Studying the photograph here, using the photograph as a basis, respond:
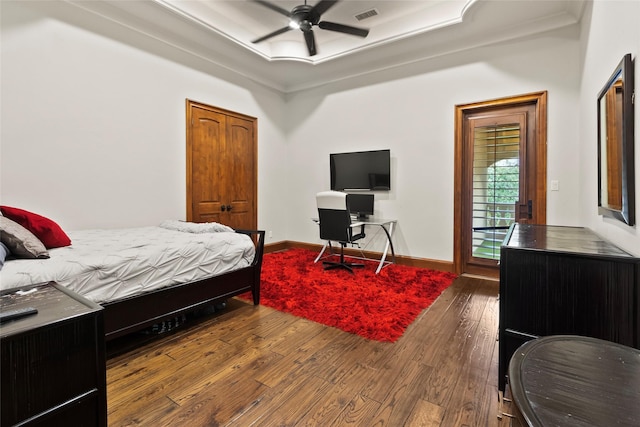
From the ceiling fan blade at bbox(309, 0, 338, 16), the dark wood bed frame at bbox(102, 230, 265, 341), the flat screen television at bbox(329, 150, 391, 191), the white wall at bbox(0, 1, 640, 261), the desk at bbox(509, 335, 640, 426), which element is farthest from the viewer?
the flat screen television at bbox(329, 150, 391, 191)

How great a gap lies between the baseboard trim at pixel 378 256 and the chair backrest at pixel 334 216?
111 cm

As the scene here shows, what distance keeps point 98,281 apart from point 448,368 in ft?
7.33

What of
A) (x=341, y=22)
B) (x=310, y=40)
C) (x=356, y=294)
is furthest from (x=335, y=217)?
(x=341, y=22)

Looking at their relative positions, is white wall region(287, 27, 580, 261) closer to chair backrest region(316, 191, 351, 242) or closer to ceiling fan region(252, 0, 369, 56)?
chair backrest region(316, 191, 351, 242)

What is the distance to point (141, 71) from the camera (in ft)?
11.6

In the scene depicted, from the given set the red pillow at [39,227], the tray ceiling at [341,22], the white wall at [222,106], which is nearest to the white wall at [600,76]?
the white wall at [222,106]

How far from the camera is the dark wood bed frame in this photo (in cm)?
191

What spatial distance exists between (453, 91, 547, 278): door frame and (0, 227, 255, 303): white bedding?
2697 mm

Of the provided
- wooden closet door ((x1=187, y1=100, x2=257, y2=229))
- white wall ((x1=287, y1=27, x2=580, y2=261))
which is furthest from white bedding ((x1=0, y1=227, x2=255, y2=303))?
white wall ((x1=287, y1=27, x2=580, y2=261))

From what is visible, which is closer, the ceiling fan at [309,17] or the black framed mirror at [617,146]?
the black framed mirror at [617,146]

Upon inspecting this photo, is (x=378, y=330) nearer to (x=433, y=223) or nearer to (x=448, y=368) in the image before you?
(x=448, y=368)

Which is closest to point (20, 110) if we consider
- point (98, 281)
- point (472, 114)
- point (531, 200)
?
point (98, 281)

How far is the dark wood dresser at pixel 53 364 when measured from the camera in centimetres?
90

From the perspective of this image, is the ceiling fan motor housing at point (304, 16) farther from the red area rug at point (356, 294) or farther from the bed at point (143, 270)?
the red area rug at point (356, 294)
